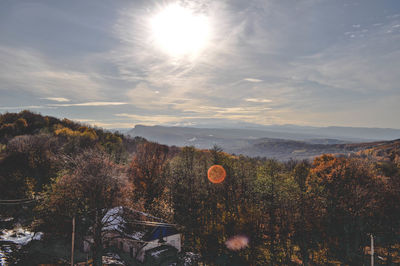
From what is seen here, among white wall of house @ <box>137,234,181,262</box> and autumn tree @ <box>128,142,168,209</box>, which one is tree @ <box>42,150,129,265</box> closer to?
white wall of house @ <box>137,234,181,262</box>

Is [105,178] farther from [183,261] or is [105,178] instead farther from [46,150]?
[46,150]

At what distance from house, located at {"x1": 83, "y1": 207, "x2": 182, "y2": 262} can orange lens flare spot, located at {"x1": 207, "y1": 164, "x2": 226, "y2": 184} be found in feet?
54.8

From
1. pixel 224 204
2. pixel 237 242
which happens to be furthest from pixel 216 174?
pixel 237 242

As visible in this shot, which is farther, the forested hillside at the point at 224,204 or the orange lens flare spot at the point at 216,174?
the orange lens flare spot at the point at 216,174

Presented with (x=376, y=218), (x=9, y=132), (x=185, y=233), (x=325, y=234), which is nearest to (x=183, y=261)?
(x=185, y=233)

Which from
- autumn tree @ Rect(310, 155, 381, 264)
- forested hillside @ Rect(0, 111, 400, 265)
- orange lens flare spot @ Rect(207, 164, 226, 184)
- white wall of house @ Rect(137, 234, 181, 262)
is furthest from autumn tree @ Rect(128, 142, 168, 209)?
autumn tree @ Rect(310, 155, 381, 264)

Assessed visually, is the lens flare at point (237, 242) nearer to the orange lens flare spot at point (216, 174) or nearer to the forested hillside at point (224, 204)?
the forested hillside at point (224, 204)

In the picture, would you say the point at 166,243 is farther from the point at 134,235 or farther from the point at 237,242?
the point at 237,242

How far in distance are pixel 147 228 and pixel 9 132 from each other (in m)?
104

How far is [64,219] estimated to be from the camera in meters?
33.8

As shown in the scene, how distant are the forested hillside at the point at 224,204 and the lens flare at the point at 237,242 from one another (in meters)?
0.17

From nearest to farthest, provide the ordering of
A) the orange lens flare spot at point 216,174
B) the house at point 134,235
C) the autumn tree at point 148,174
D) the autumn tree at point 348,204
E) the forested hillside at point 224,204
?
1. the forested hillside at point 224,204
2. the house at point 134,235
3. the autumn tree at point 348,204
4. the orange lens flare spot at point 216,174
5. the autumn tree at point 148,174

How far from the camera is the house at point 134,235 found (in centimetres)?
3409

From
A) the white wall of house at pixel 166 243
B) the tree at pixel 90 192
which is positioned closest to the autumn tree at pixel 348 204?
the white wall of house at pixel 166 243
